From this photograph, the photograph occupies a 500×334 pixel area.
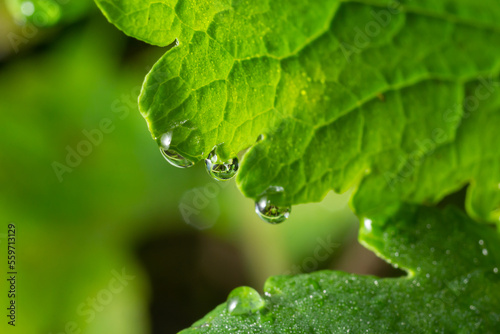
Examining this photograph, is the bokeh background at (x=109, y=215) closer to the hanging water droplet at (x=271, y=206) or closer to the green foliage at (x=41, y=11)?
the green foliage at (x=41, y=11)

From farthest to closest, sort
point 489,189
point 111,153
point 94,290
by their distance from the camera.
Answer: point 111,153, point 94,290, point 489,189

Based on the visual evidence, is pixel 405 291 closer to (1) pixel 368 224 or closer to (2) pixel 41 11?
(1) pixel 368 224

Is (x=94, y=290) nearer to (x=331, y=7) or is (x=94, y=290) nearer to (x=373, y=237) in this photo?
(x=373, y=237)

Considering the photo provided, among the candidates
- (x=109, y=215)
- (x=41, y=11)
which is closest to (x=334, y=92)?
(x=41, y=11)

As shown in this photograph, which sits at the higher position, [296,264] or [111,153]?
[111,153]

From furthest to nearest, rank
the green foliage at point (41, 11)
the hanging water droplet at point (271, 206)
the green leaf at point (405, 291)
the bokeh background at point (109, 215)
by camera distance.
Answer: the bokeh background at point (109, 215) → the green foliage at point (41, 11) → the hanging water droplet at point (271, 206) → the green leaf at point (405, 291)

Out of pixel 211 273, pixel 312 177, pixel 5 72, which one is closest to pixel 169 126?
pixel 312 177

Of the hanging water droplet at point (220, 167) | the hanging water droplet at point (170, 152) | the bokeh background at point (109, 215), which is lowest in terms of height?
the bokeh background at point (109, 215)

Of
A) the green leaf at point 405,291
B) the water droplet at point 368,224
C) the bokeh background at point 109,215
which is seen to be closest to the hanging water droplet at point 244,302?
the green leaf at point 405,291
